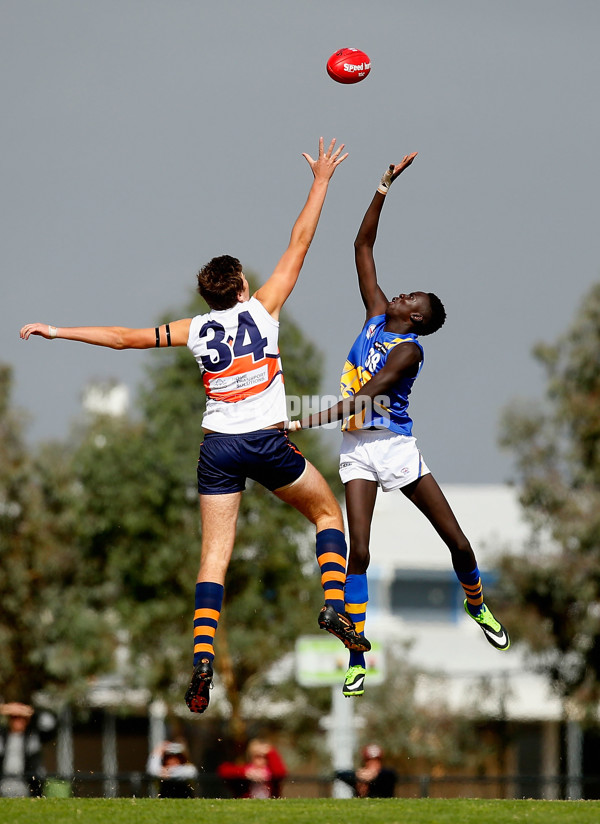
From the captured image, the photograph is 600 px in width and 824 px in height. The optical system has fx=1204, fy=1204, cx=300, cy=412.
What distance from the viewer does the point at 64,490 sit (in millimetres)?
31453

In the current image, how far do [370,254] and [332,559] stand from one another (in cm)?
237

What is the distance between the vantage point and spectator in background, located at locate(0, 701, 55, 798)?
12.8m

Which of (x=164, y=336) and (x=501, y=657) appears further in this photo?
(x=501, y=657)

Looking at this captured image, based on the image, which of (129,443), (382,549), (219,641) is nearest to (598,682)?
(219,641)

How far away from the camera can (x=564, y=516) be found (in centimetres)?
2812

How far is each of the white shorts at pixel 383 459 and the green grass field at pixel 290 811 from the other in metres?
2.30

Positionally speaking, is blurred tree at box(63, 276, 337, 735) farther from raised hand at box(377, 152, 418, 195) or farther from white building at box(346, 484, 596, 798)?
raised hand at box(377, 152, 418, 195)

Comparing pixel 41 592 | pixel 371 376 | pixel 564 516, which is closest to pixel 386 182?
pixel 371 376

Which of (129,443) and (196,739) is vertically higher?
(129,443)

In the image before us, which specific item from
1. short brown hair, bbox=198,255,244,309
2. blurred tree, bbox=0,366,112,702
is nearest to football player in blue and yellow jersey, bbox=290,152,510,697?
short brown hair, bbox=198,255,244,309

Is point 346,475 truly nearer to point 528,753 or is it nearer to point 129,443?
point 129,443

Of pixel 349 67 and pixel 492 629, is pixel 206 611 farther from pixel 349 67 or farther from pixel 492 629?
pixel 349 67

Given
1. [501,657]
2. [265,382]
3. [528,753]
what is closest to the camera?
[265,382]

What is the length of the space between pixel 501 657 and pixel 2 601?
64.0ft
